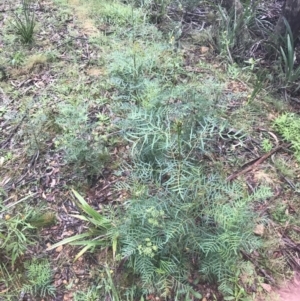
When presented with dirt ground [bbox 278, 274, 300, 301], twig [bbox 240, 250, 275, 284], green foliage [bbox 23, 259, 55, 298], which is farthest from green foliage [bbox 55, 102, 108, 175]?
dirt ground [bbox 278, 274, 300, 301]

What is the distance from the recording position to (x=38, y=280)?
2.21m

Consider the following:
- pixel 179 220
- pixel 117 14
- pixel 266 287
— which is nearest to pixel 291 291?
pixel 266 287

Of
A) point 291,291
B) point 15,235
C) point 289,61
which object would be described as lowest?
point 291,291

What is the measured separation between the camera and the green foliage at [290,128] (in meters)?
2.89

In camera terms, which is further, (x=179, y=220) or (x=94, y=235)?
(x=94, y=235)

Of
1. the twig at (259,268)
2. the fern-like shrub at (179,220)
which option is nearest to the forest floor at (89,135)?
the twig at (259,268)

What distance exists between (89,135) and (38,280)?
40.1 inches

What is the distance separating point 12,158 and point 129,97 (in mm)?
972

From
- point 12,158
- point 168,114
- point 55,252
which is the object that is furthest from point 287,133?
point 12,158

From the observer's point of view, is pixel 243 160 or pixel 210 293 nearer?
pixel 210 293

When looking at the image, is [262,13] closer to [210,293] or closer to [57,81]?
[57,81]

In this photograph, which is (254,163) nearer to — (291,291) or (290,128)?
(290,128)

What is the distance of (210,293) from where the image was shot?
2197mm

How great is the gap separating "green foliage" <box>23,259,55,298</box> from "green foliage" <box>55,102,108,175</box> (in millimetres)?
695
